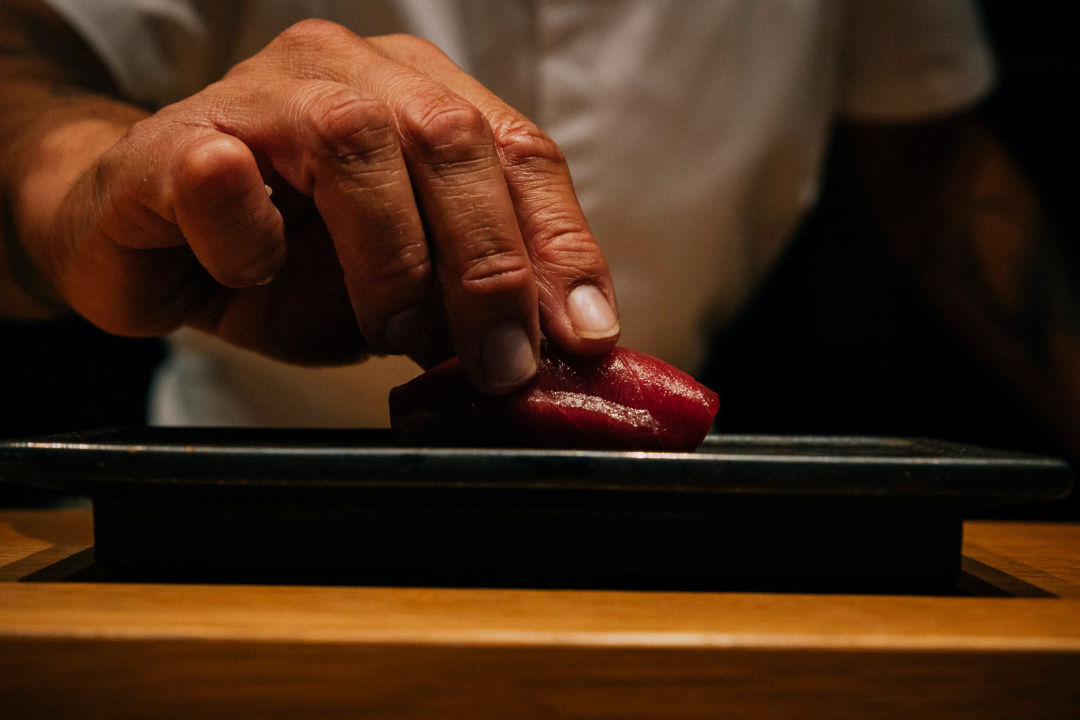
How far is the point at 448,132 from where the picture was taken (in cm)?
80

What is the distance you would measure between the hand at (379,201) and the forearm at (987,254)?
129 centimetres

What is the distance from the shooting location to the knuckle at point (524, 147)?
90cm

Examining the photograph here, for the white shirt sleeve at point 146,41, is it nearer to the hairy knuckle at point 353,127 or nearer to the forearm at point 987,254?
the hairy knuckle at point 353,127

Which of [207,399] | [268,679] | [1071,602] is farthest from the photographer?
[207,399]

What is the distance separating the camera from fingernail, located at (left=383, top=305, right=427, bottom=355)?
2.85 feet

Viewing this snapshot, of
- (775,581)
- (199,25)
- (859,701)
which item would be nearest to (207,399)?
(199,25)

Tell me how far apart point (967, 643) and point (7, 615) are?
2.00 feet

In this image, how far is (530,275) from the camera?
81cm

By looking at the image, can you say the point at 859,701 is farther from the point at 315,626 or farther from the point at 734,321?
the point at 734,321

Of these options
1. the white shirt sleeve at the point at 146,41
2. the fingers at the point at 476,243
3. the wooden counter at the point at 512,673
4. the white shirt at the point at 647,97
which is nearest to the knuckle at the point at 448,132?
the fingers at the point at 476,243

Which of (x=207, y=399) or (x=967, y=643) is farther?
(x=207, y=399)

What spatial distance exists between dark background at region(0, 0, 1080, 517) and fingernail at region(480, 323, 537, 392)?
1744 mm

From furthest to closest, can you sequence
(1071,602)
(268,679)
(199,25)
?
(199,25) < (1071,602) < (268,679)

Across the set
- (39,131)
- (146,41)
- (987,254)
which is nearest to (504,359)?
(39,131)
